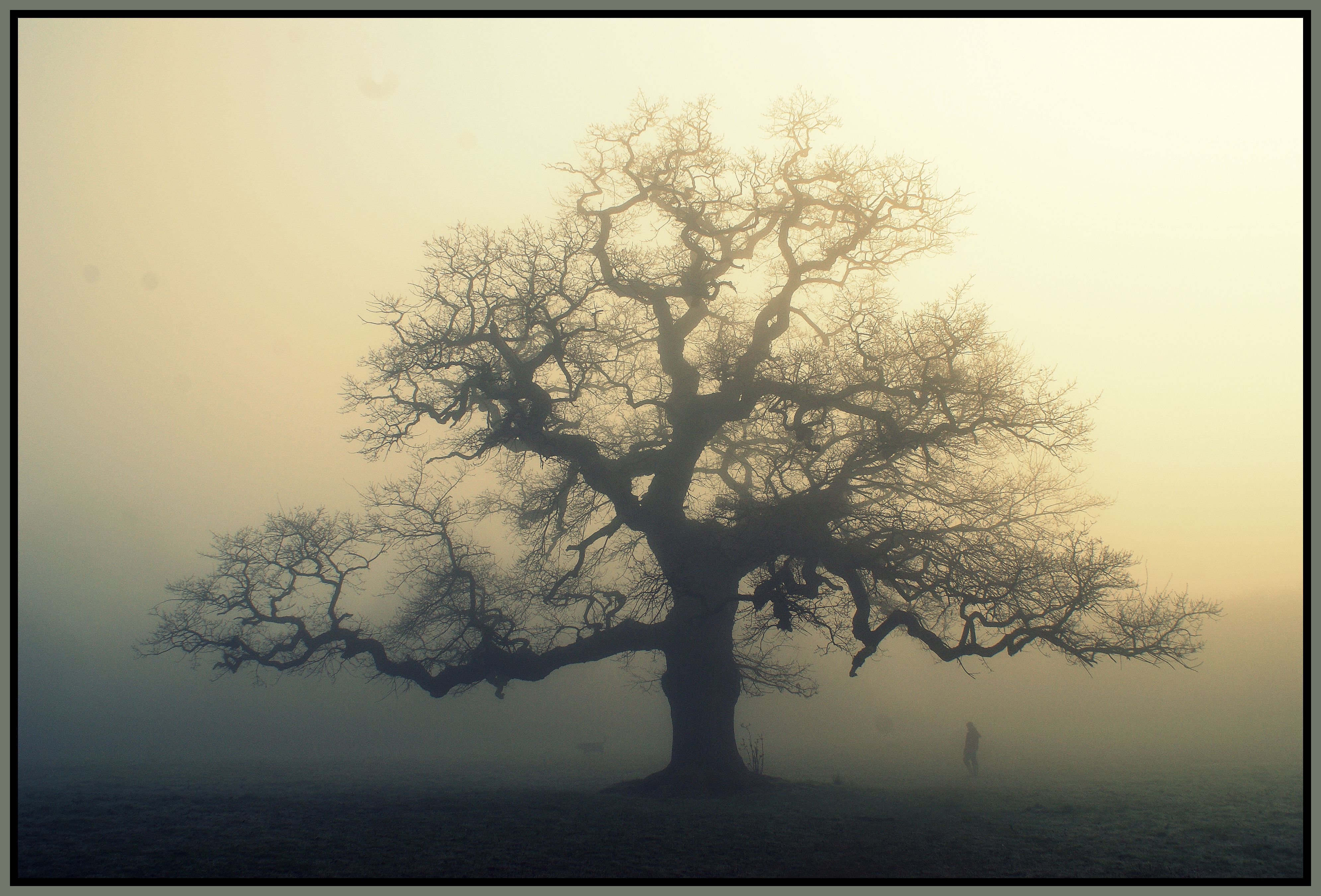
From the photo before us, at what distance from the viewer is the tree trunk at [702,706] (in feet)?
51.3

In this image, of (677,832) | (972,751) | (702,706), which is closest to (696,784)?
(702,706)

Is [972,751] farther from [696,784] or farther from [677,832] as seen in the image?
[677,832]

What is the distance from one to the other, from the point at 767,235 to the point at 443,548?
399 inches

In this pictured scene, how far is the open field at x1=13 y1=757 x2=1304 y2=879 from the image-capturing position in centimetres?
961

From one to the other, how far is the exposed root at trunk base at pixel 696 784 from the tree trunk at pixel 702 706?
16mm

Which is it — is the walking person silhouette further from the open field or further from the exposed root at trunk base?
the exposed root at trunk base

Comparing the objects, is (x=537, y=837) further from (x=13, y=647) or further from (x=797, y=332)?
(x=797, y=332)

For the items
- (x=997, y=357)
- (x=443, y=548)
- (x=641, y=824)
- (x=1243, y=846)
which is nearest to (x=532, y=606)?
(x=443, y=548)

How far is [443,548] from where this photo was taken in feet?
55.9

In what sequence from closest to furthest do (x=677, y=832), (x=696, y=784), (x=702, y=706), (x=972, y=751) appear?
(x=677, y=832)
(x=696, y=784)
(x=702, y=706)
(x=972, y=751)

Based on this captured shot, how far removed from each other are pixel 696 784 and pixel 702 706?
4.93 feet

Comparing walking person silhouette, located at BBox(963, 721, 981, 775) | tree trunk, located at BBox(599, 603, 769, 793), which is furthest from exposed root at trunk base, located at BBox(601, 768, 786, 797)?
walking person silhouette, located at BBox(963, 721, 981, 775)

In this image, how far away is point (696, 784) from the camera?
→ 15375 mm

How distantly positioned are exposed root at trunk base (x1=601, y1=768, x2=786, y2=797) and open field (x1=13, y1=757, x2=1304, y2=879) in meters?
0.55
